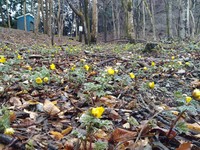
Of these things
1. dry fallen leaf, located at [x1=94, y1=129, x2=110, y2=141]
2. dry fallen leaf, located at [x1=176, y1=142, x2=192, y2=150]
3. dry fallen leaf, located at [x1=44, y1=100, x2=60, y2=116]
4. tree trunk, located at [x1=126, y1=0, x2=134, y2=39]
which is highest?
tree trunk, located at [x1=126, y1=0, x2=134, y2=39]

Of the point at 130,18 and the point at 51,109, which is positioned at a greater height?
the point at 130,18

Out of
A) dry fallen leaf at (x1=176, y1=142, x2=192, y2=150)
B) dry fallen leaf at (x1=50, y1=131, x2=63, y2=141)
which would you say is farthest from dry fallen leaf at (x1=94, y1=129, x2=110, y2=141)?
dry fallen leaf at (x1=176, y1=142, x2=192, y2=150)

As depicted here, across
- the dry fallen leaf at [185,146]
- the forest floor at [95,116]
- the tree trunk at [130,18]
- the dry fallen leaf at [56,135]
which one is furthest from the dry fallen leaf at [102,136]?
the tree trunk at [130,18]

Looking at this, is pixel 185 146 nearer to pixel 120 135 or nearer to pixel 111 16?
pixel 120 135

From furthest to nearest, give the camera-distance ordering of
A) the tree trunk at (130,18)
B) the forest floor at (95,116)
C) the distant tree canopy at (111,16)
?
the distant tree canopy at (111,16) → the tree trunk at (130,18) → the forest floor at (95,116)

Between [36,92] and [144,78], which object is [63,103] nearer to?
→ [36,92]

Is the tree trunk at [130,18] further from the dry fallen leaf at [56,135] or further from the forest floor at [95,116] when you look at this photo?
the dry fallen leaf at [56,135]

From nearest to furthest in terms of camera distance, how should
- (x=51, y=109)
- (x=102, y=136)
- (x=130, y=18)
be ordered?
(x=102, y=136), (x=51, y=109), (x=130, y=18)

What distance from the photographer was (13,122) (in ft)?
5.32

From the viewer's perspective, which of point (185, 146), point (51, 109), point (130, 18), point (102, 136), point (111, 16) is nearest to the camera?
point (185, 146)

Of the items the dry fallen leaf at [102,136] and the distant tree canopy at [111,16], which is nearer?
the dry fallen leaf at [102,136]

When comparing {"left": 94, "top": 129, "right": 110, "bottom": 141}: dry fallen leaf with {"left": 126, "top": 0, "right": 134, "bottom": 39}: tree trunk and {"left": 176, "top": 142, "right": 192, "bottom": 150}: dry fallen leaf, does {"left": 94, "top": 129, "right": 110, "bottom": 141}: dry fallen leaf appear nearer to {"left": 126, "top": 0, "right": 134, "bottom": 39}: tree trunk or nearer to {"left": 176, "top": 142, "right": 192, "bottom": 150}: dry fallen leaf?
{"left": 176, "top": 142, "right": 192, "bottom": 150}: dry fallen leaf

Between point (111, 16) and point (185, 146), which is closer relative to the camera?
point (185, 146)

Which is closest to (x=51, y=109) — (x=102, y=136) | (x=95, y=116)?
(x=102, y=136)
